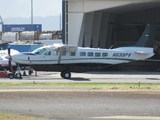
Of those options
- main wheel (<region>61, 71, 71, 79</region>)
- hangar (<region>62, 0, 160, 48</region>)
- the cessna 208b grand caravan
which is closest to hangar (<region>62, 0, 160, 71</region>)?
hangar (<region>62, 0, 160, 48</region>)

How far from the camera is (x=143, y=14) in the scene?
64938 millimetres

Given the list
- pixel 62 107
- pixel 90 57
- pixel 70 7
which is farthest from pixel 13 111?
pixel 70 7

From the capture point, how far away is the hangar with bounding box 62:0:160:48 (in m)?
48.2

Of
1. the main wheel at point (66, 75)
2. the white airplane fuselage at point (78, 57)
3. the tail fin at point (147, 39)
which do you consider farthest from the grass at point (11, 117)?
the tail fin at point (147, 39)

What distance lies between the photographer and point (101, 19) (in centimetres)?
5494

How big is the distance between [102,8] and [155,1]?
589 cm

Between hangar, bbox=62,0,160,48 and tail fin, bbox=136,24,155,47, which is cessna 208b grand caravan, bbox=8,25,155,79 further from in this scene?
hangar, bbox=62,0,160,48

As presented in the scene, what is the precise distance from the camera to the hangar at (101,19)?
48.2 meters

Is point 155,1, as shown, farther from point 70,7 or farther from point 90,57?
point 90,57

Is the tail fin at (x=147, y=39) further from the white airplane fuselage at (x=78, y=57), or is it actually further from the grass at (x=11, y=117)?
the grass at (x=11, y=117)

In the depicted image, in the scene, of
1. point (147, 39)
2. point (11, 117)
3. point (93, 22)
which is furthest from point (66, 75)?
point (11, 117)

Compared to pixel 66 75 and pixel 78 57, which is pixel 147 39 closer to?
pixel 78 57

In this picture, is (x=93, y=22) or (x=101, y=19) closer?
(x=93, y=22)

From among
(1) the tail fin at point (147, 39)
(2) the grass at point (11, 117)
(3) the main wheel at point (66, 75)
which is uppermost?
(1) the tail fin at point (147, 39)
